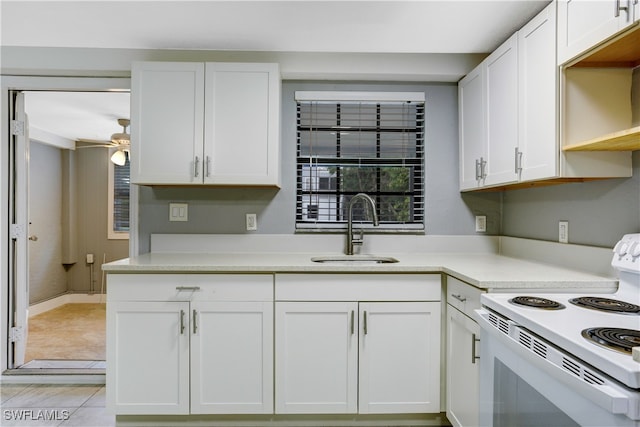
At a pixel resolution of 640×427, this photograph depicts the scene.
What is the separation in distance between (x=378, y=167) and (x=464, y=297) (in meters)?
1.17

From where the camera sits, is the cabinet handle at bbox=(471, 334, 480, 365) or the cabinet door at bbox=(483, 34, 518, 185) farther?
the cabinet door at bbox=(483, 34, 518, 185)

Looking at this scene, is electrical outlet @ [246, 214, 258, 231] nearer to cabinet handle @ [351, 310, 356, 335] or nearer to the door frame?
the door frame

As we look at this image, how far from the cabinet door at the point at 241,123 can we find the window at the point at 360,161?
0.39 meters

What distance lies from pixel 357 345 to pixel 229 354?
0.66m

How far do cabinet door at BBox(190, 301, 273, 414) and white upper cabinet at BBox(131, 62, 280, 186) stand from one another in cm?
76

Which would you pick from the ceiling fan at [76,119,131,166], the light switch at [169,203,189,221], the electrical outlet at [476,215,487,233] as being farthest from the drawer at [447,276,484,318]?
the ceiling fan at [76,119,131,166]

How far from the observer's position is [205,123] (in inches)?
88.0

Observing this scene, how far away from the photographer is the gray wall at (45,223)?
427 centimetres

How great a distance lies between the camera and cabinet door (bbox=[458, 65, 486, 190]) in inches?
87.7

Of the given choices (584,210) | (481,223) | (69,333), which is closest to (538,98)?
(584,210)

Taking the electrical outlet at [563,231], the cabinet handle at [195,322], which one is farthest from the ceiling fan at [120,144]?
the electrical outlet at [563,231]

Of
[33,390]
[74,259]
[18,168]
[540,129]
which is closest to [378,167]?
[540,129]

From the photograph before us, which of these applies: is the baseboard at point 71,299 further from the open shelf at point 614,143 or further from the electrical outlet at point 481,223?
the open shelf at point 614,143

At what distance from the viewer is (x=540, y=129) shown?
1.69 m
